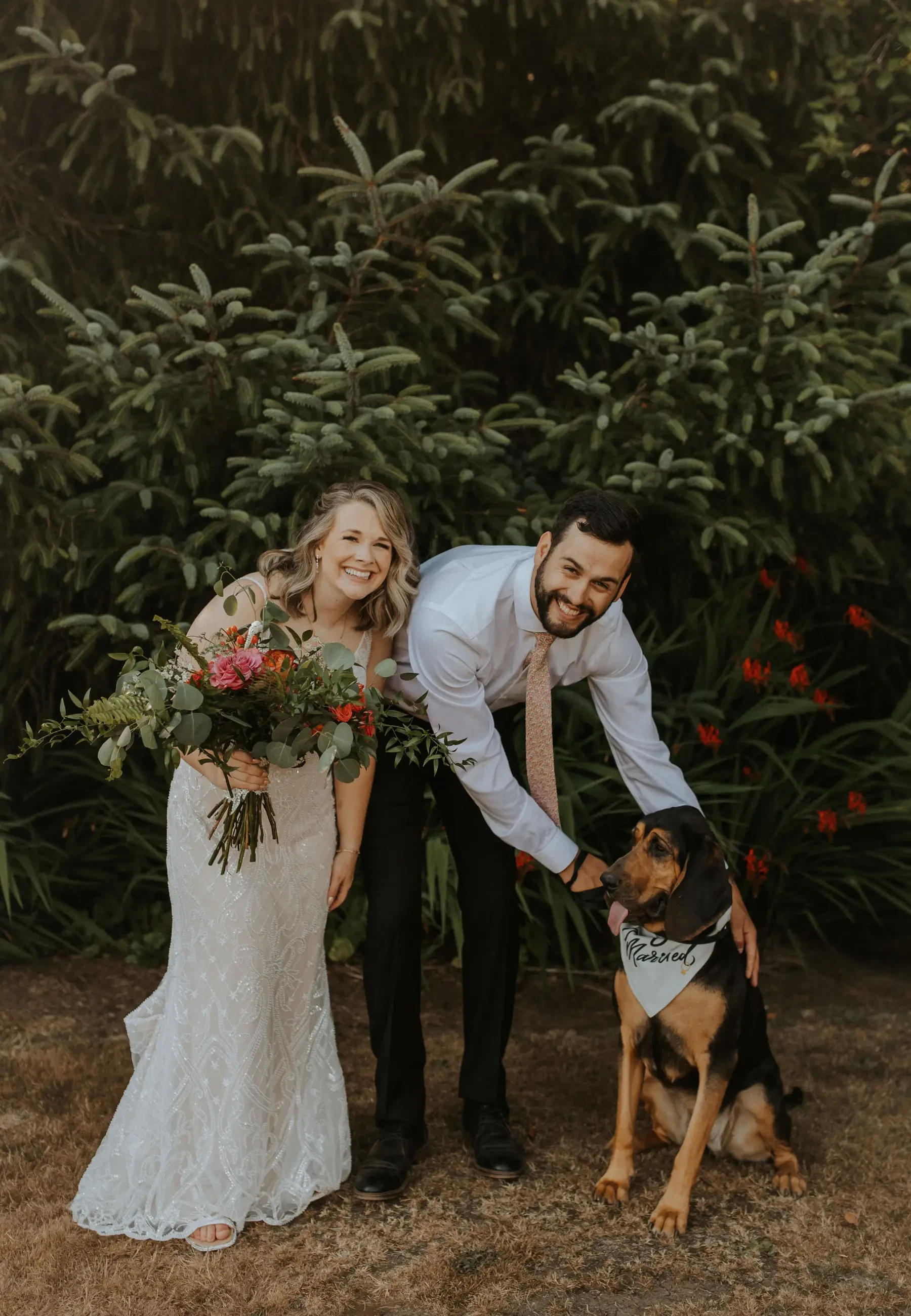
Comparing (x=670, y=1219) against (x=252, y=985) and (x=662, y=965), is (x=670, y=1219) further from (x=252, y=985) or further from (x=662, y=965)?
(x=252, y=985)

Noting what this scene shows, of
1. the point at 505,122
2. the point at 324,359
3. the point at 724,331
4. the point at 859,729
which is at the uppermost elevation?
the point at 505,122

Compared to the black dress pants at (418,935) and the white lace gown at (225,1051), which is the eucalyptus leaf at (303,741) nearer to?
the white lace gown at (225,1051)

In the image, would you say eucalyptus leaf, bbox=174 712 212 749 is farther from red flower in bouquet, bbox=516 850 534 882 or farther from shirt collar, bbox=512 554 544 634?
red flower in bouquet, bbox=516 850 534 882

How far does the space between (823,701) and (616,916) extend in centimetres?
222

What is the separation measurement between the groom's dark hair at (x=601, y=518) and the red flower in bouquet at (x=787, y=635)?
201cm

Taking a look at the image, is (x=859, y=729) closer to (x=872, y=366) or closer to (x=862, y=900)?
(x=862, y=900)

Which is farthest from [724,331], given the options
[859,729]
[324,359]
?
[859,729]

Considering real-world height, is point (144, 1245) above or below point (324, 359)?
below

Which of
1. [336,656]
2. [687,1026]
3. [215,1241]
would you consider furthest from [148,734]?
[687,1026]

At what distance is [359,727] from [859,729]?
299 centimetres

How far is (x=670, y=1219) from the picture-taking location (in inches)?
111

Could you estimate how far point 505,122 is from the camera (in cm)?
485

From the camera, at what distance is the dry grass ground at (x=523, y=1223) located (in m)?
2.54

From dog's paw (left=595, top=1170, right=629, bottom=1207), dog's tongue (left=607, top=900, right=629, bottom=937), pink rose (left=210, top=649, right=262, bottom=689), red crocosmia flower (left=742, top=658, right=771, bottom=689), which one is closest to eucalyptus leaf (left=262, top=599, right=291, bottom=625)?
pink rose (left=210, top=649, right=262, bottom=689)
